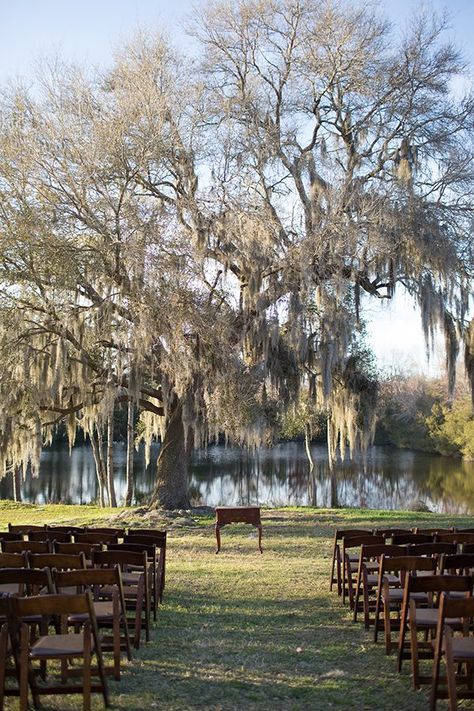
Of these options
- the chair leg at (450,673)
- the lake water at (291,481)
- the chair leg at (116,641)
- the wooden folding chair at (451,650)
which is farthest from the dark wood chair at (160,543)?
the lake water at (291,481)

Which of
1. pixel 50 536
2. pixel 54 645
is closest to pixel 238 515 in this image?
pixel 50 536

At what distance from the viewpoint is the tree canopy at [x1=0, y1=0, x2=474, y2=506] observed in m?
17.0

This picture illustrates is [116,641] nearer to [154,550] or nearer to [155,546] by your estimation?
[154,550]

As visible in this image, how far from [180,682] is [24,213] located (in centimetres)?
1299

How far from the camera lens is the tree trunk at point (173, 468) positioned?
62.7ft

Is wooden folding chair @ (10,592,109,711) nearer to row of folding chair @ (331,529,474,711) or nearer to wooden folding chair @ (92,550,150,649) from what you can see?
wooden folding chair @ (92,550,150,649)

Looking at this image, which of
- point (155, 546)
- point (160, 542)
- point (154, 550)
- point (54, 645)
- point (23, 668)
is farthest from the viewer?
point (160, 542)

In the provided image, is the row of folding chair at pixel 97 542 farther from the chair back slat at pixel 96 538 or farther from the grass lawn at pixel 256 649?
the grass lawn at pixel 256 649

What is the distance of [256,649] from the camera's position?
6.55 meters

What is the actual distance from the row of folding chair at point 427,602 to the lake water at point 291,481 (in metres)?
18.8

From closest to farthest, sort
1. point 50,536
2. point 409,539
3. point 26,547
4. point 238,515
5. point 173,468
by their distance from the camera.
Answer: point 26,547 → point 409,539 → point 50,536 → point 238,515 → point 173,468

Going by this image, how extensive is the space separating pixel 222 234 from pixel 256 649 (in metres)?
12.1

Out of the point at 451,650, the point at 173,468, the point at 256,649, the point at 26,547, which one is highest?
the point at 173,468

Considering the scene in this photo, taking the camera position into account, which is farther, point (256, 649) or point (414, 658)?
point (256, 649)
